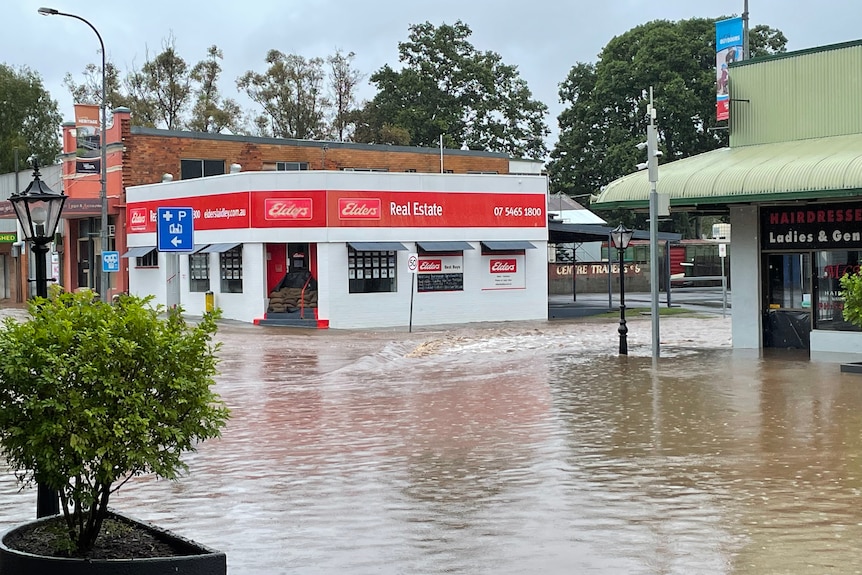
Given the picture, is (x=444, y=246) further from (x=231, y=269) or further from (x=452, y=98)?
(x=452, y=98)

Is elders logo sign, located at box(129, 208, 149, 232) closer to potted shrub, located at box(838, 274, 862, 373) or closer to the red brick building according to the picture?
the red brick building

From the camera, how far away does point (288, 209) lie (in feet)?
120

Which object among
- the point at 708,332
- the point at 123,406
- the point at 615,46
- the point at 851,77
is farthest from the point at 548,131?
the point at 123,406

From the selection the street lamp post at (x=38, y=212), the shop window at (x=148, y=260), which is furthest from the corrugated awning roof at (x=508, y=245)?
Result: the street lamp post at (x=38, y=212)

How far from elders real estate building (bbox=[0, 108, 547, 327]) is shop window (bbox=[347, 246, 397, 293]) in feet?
0.15

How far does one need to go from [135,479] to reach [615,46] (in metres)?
68.4

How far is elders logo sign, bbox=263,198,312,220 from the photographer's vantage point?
36.5 m

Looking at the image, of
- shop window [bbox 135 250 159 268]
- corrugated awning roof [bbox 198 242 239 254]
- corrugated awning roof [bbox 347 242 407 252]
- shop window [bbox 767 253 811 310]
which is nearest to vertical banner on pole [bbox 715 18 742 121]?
shop window [bbox 767 253 811 310]

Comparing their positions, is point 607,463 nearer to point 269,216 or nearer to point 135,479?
point 135,479

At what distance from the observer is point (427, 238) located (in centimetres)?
3841

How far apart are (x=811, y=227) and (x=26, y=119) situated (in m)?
70.4

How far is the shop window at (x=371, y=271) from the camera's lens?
37.0 m

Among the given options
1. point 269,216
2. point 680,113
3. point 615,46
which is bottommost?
point 269,216

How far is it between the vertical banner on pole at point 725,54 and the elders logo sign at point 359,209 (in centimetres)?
1347
